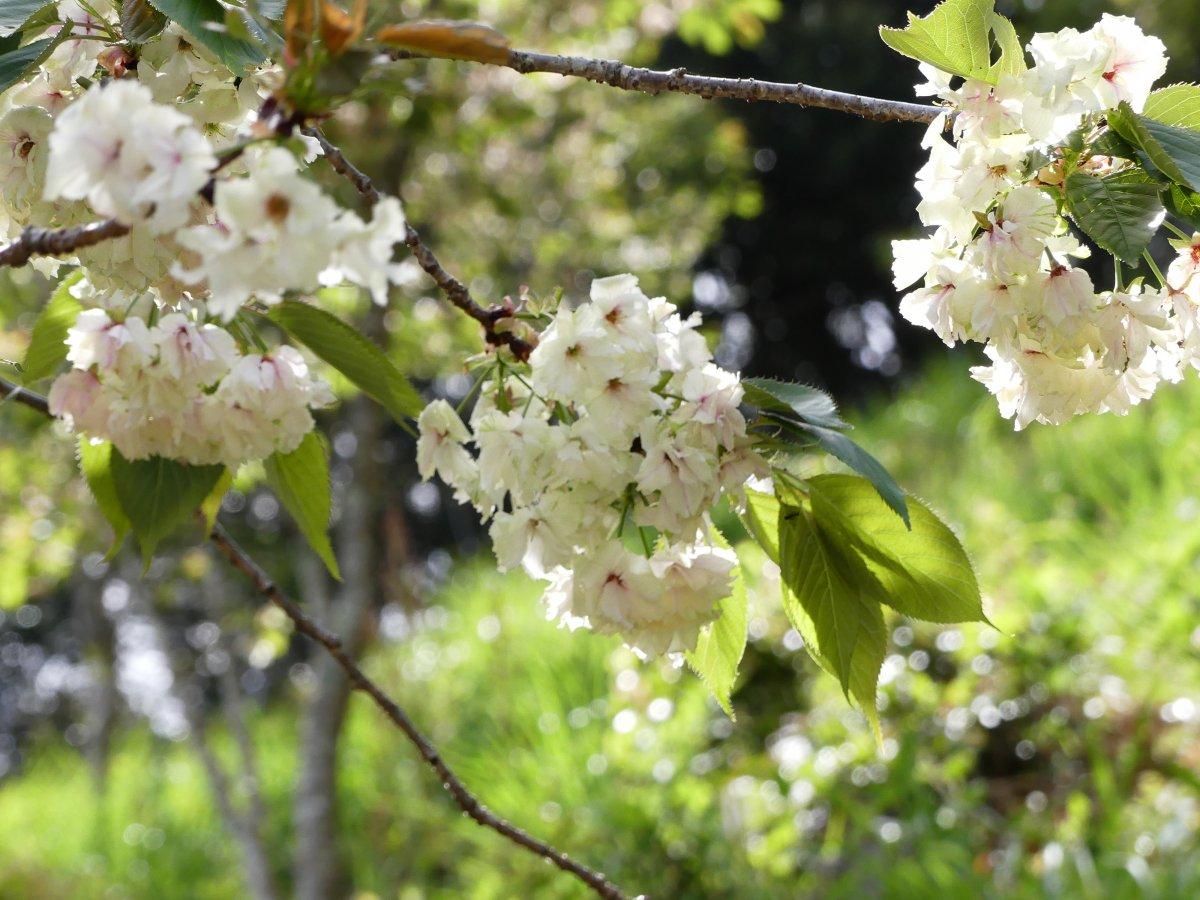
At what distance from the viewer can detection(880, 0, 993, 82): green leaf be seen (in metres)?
0.77

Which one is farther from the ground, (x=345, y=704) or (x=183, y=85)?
(x=183, y=85)

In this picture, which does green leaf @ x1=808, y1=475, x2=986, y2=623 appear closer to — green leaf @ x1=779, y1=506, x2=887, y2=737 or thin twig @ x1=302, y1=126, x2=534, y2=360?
green leaf @ x1=779, y1=506, x2=887, y2=737

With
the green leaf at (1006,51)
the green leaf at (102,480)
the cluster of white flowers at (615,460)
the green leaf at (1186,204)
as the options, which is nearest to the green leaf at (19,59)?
the green leaf at (102,480)

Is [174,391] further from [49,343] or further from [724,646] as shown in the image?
[724,646]

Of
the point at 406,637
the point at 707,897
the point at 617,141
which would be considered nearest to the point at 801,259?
the point at 617,141

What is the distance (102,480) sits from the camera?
2.72 feet

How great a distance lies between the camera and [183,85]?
0.81 metres

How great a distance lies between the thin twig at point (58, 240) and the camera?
0.63 metres

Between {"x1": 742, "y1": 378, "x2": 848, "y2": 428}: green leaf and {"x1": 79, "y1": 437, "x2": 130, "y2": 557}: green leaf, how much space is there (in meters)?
0.44

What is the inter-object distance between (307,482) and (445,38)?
0.37 metres

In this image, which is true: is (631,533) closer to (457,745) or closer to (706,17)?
(706,17)

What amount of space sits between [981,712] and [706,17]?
234cm

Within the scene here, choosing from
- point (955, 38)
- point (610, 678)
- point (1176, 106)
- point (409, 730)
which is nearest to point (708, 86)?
point (955, 38)

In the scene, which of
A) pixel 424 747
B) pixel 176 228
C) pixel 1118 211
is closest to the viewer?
pixel 176 228
